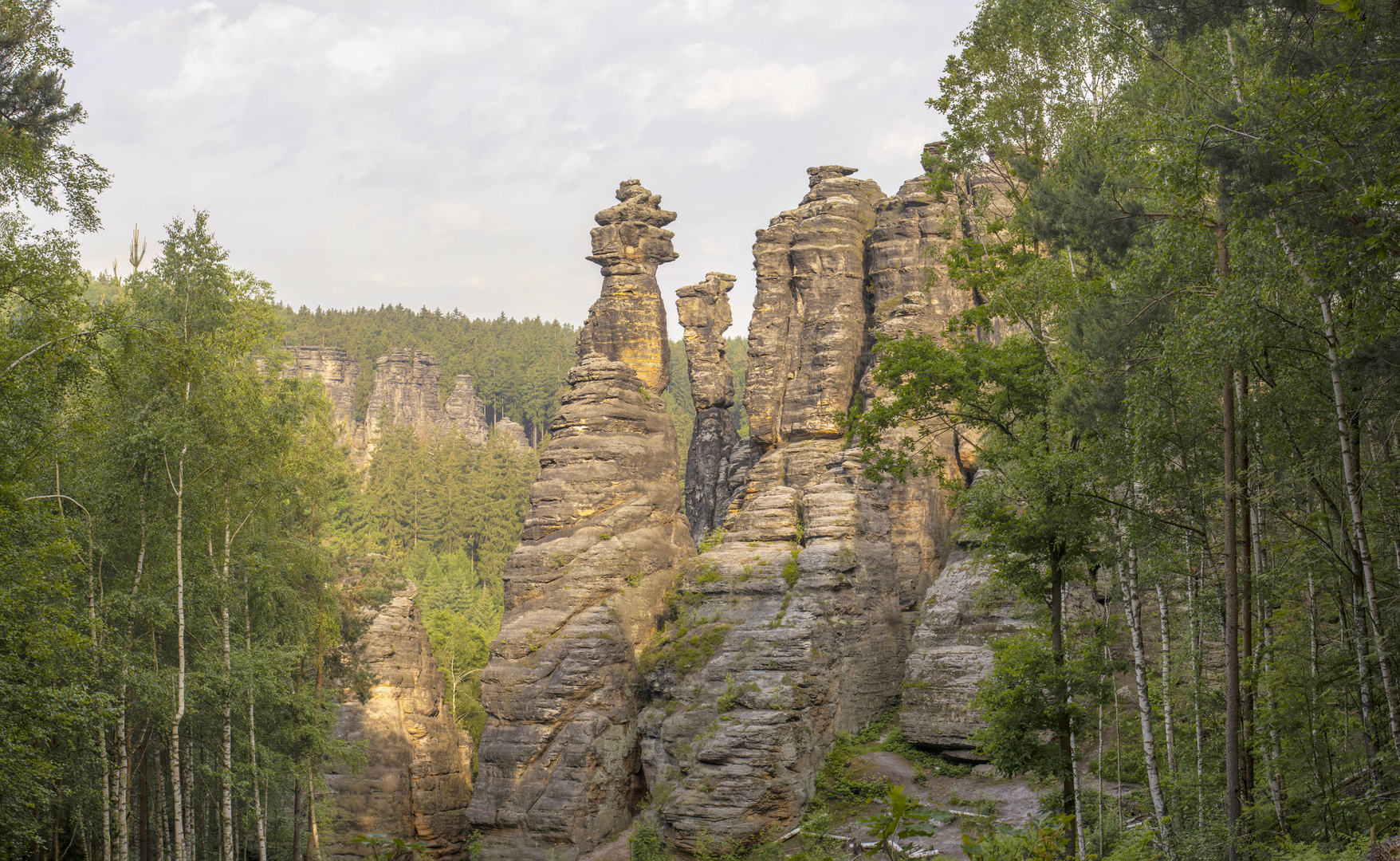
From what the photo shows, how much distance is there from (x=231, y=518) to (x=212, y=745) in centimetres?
727

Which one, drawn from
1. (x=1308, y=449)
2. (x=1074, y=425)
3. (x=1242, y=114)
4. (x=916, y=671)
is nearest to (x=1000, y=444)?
(x=1074, y=425)

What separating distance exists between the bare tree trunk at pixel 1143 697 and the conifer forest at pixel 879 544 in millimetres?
150

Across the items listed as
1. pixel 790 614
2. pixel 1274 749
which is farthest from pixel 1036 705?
pixel 790 614

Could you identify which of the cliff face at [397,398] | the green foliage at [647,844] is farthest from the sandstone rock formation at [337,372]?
the green foliage at [647,844]

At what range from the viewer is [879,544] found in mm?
40281

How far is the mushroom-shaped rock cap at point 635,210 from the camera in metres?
53.7

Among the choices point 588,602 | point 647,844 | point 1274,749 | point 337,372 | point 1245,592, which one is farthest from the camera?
point 337,372

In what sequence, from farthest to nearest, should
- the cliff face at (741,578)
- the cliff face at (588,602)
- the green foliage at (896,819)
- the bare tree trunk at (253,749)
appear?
1. the cliff face at (588,602)
2. the cliff face at (741,578)
3. the bare tree trunk at (253,749)
4. the green foliage at (896,819)

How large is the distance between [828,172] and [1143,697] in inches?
1663

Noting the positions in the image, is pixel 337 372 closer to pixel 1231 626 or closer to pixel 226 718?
pixel 226 718

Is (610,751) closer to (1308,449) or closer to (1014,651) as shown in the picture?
(1014,651)

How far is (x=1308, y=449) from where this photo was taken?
1683cm

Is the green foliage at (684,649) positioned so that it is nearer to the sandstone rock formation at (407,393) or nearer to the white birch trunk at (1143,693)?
the white birch trunk at (1143,693)

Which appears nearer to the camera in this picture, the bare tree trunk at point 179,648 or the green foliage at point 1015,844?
the green foliage at point 1015,844
